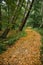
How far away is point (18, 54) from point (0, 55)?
1241 mm

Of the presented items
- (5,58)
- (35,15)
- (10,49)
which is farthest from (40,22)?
(5,58)

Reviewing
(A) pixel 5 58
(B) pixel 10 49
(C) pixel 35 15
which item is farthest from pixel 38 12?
(A) pixel 5 58

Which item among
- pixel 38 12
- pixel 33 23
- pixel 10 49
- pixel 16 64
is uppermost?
pixel 16 64

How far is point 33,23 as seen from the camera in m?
32.7

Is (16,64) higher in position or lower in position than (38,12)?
higher

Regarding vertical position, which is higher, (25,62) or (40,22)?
(25,62)

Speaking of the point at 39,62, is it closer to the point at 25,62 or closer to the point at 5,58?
Answer: the point at 25,62

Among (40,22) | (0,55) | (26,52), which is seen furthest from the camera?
(40,22)

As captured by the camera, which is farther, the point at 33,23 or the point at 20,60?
the point at 33,23

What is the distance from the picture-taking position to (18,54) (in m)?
10.9

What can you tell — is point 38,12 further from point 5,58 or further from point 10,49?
point 5,58

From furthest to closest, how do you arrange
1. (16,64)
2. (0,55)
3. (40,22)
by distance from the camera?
1. (40,22)
2. (0,55)
3. (16,64)

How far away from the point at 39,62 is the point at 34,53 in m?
1.79

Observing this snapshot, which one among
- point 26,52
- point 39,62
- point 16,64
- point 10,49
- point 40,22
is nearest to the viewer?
point 16,64
